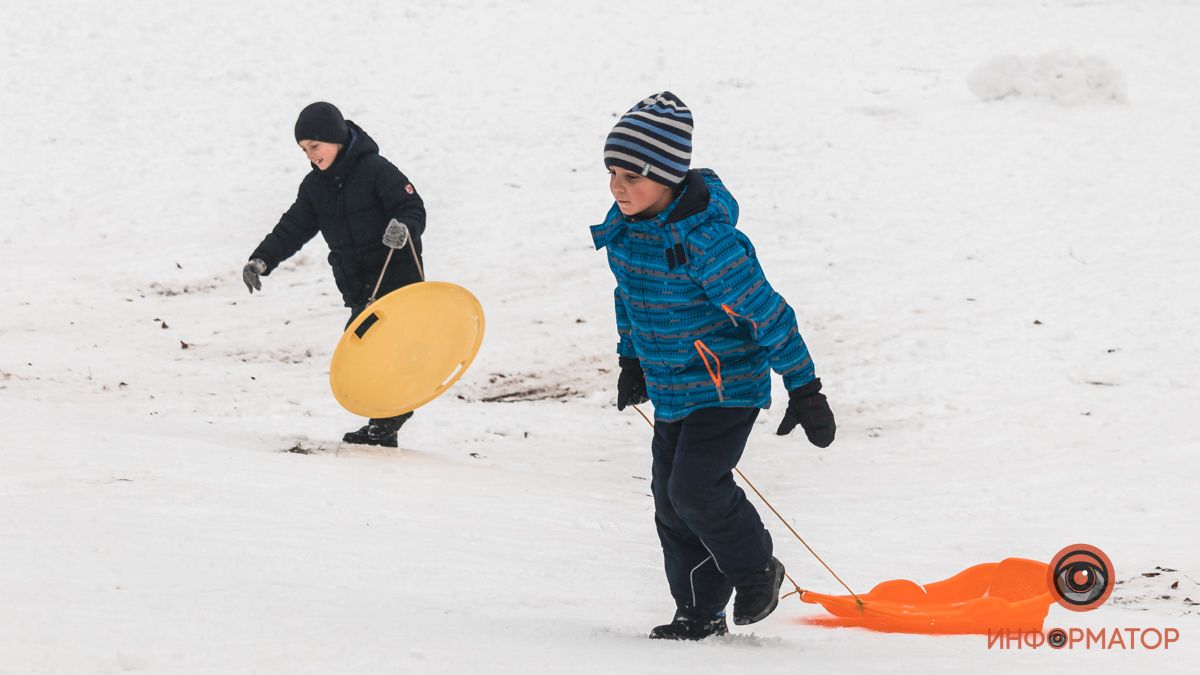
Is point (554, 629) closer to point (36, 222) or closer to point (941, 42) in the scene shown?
point (36, 222)

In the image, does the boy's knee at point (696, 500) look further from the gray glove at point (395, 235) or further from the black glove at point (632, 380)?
the gray glove at point (395, 235)

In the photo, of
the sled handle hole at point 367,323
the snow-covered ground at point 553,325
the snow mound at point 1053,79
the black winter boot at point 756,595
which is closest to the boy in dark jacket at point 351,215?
the sled handle hole at point 367,323

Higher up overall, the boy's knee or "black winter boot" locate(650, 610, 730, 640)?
the boy's knee

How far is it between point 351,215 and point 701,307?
3079 millimetres

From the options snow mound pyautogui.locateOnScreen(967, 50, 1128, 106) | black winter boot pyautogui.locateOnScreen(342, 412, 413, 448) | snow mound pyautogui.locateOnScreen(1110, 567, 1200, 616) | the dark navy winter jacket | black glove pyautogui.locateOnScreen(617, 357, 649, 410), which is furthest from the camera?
snow mound pyautogui.locateOnScreen(967, 50, 1128, 106)

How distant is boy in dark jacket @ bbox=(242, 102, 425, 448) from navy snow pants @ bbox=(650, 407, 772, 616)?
2.57 metres

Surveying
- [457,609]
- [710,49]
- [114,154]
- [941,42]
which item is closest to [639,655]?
[457,609]

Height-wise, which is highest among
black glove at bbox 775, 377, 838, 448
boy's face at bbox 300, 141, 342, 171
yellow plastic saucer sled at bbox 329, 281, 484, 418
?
boy's face at bbox 300, 141, 342, 171

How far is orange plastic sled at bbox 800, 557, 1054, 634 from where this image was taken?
3459 millimetres

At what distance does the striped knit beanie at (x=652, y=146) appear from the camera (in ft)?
11.0

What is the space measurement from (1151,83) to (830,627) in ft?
37.8

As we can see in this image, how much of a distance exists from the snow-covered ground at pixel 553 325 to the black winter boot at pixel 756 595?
10 centimetres

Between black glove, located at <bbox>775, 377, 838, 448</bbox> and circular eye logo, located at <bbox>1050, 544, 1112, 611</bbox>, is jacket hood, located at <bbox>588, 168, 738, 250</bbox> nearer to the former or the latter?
black glove, located at <bbox>775, 377, 838, 448</bbox>

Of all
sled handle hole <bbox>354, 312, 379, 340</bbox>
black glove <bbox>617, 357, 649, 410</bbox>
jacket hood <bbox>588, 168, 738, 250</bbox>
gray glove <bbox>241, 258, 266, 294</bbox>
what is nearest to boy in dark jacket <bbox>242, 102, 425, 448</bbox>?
gray glove <bbox>241, 258, 266, 294</bbox>
